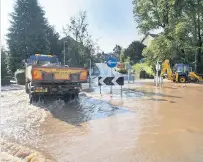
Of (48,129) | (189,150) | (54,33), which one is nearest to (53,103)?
(48,129)

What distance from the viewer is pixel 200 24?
34312mm

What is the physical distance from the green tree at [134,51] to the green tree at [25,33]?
22278 millimetres

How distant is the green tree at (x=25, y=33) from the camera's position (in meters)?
37.9

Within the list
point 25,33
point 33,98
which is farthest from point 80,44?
point 33,98

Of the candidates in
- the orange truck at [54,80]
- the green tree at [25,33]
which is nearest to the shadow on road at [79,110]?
the orange truck at [54,80]

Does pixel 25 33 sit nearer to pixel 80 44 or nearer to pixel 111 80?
pixel 80 44

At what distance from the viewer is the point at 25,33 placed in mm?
38469

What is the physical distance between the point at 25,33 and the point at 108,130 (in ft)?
106

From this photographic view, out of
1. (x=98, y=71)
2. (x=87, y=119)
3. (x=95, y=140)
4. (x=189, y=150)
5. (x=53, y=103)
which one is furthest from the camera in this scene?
(x=98, y=71)

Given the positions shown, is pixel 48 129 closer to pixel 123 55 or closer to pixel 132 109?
pixel 132 109

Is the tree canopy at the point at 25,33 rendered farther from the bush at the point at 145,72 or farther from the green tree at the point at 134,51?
the green tree at the point at 134,51

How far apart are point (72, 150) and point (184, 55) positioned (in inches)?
1193

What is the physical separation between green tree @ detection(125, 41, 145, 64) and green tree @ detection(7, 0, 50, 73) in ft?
73.1

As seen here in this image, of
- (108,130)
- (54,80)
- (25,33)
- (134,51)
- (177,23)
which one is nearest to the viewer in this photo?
(108,130)
